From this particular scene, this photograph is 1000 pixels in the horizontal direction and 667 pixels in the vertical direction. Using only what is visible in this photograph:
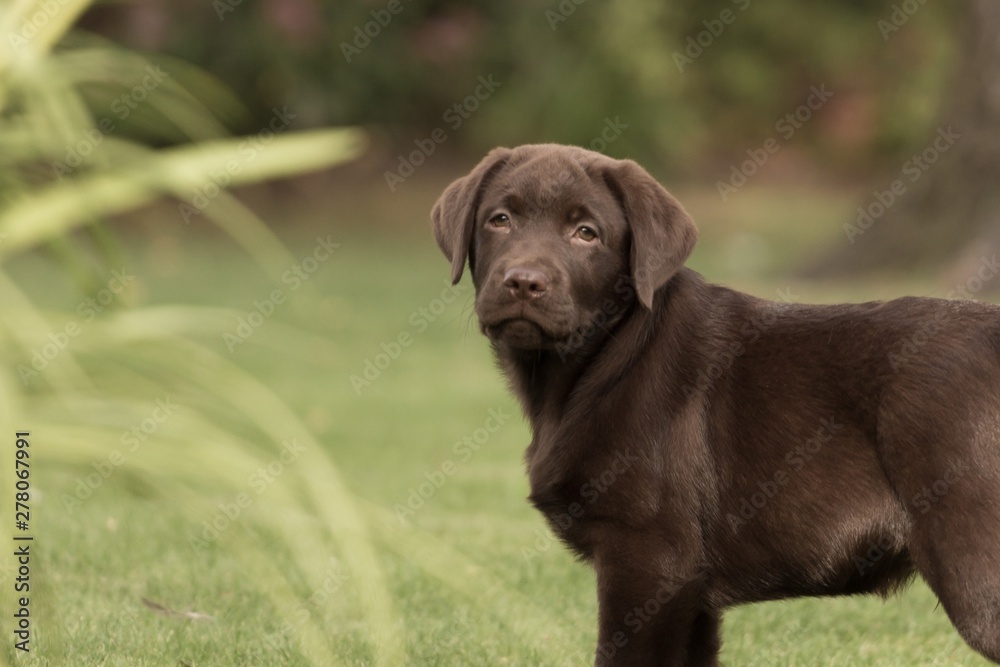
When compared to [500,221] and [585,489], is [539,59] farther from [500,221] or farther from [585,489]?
[585,489]

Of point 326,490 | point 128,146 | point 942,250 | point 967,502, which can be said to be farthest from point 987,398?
point 942,250

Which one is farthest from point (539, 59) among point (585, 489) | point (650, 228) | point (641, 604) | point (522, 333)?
point (641, 604)

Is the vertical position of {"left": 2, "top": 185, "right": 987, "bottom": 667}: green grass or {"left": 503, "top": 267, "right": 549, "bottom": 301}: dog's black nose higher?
{"left": 503, "top": 267, "right": 549, "bottom": 301}: dog's black nose

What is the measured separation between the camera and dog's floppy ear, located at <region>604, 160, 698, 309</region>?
11.0ft

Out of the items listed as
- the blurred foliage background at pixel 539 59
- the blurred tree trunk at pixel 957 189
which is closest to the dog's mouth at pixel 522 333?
the blurred tree trunk at pixel 957 189

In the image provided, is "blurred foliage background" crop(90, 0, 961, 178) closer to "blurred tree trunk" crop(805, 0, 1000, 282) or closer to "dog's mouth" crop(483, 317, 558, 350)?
"blurred tree trunk" crop(805, 0, 1000, 282)

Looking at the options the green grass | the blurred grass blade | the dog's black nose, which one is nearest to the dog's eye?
the dog's black nose

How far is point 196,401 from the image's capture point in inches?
126

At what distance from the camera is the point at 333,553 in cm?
494

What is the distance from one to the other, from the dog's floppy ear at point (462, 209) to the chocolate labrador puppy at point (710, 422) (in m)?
0.03

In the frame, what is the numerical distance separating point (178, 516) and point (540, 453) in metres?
2.36

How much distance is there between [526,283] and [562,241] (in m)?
0.21

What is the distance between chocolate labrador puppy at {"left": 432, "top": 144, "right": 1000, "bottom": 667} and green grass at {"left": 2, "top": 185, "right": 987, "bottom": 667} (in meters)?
0.50

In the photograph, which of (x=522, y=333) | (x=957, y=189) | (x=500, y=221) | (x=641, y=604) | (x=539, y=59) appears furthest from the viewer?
(x=539, y=59)
